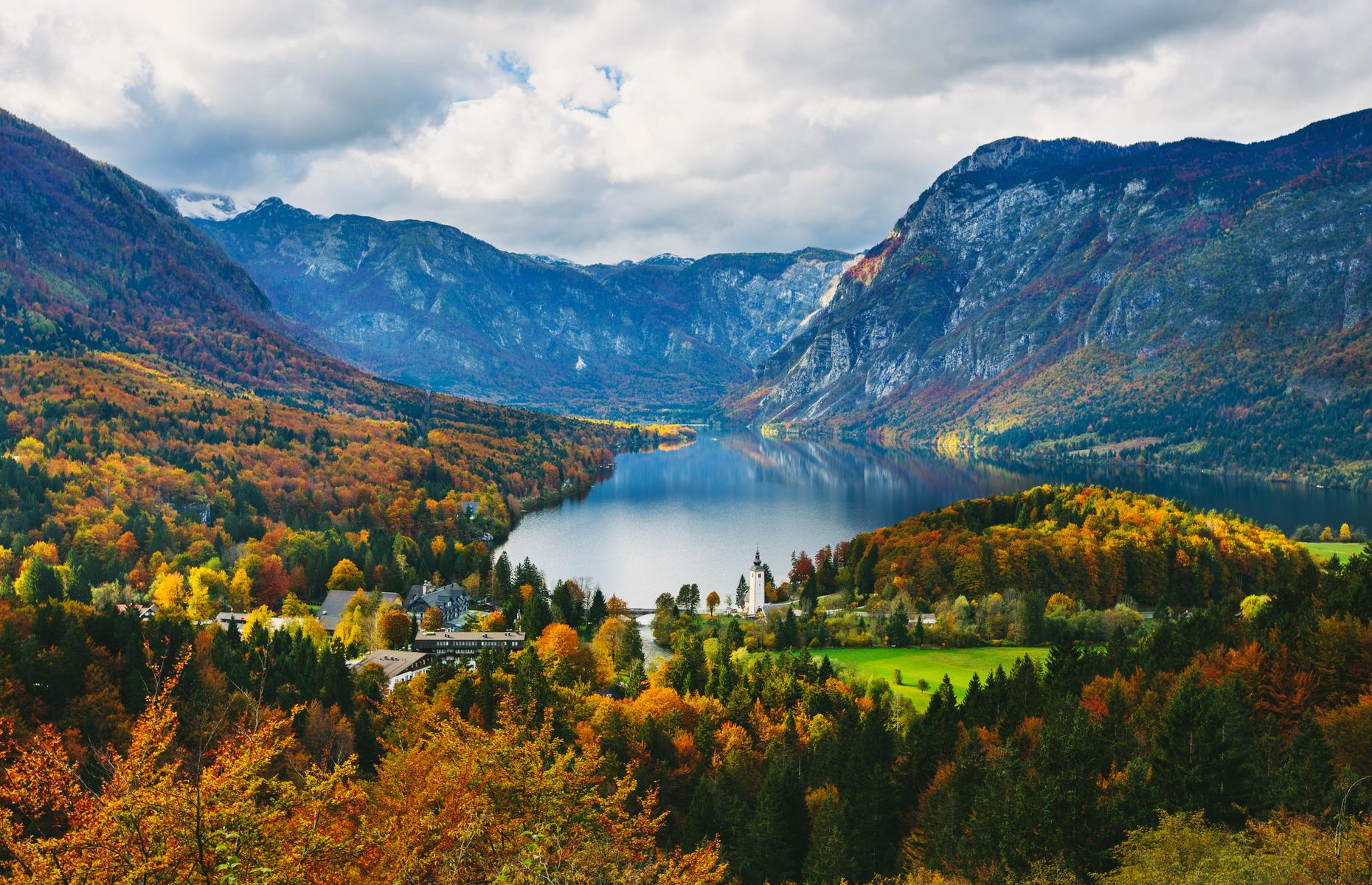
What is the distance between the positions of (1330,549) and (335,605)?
80722mm

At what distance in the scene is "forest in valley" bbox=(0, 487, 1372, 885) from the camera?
10.6 metres

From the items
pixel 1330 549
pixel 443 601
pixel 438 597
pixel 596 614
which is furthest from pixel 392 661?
pixel 1330 549

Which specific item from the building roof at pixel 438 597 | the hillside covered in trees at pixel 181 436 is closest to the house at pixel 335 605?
the building roof at pixel 438 597

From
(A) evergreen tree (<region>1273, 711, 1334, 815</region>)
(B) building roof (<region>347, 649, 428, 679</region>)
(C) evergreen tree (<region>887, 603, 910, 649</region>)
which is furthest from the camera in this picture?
(C) evergreen tree (<region>887, 603, 910, 649</region>)

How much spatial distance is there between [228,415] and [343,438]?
45.0 feet

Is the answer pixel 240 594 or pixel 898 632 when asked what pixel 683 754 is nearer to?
pixel 898 632

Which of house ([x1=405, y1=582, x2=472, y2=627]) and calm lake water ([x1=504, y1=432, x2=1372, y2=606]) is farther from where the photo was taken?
calm lake water ([x1=504, y1=432, x2=1372, y2=606])

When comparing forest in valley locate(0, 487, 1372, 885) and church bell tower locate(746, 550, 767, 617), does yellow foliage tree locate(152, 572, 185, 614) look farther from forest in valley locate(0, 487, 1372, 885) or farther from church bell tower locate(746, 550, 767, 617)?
church bell tower locate(746, 550, 767, 617)

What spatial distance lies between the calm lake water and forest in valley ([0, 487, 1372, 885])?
24409 millimetres

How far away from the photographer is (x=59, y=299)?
15775cm

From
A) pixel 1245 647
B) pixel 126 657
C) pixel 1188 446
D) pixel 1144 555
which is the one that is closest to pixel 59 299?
pixel 126 657

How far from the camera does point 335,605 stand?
200ft

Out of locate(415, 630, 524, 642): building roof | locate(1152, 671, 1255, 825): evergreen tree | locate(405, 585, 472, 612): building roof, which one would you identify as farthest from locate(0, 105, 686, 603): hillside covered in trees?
locate(1152, 671, 1255, 825): evergreen tree

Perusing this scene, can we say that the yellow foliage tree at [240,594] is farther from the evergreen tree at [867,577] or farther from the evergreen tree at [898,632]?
the evergreen tree at [867,577]
